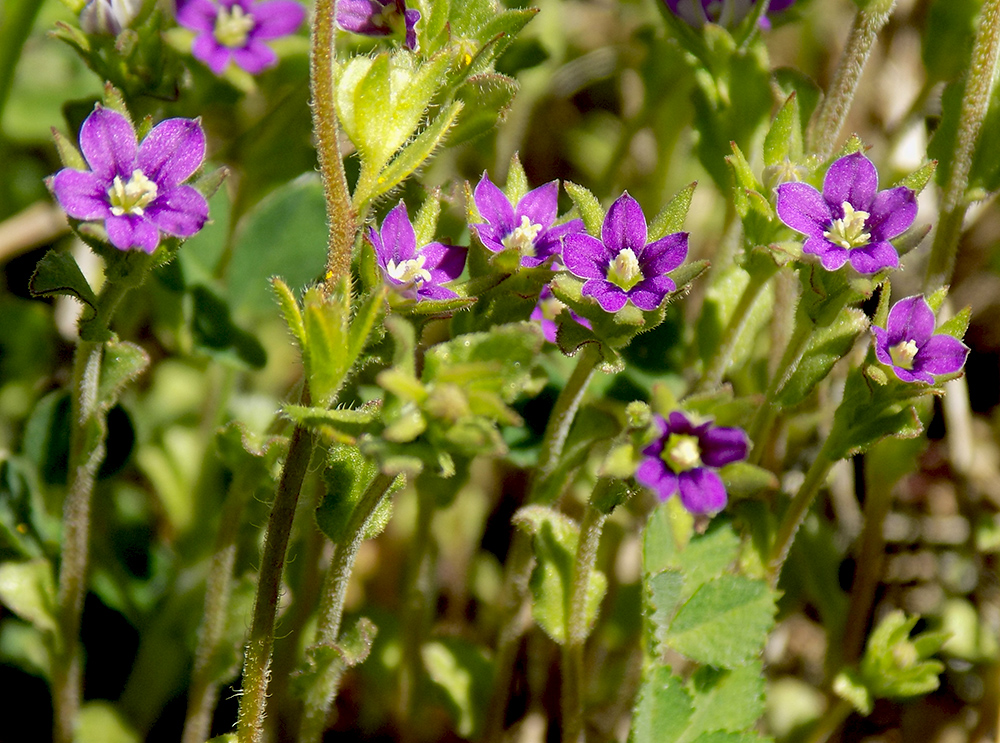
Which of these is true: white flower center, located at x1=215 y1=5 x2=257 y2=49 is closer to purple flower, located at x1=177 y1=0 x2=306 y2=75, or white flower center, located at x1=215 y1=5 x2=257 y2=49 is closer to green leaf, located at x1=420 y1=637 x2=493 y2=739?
purple flower, located at x1=177 y1=0 x2=306 y2=75

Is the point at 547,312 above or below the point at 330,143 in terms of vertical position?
below

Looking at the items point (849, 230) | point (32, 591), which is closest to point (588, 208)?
A: point (849, 230)

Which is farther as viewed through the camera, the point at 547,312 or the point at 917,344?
the point at 547,312

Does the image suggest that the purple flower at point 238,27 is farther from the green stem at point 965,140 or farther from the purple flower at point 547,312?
the green stem at point 965,140

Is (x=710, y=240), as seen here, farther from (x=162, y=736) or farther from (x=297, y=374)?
(x=162, y=736)

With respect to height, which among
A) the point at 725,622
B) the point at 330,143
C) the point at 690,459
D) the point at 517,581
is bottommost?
the point at 725,622

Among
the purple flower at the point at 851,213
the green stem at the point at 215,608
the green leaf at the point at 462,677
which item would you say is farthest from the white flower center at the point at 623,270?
the green leaf at the point at 462,677

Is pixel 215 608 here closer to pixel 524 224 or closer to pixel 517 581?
pixel 517 581
